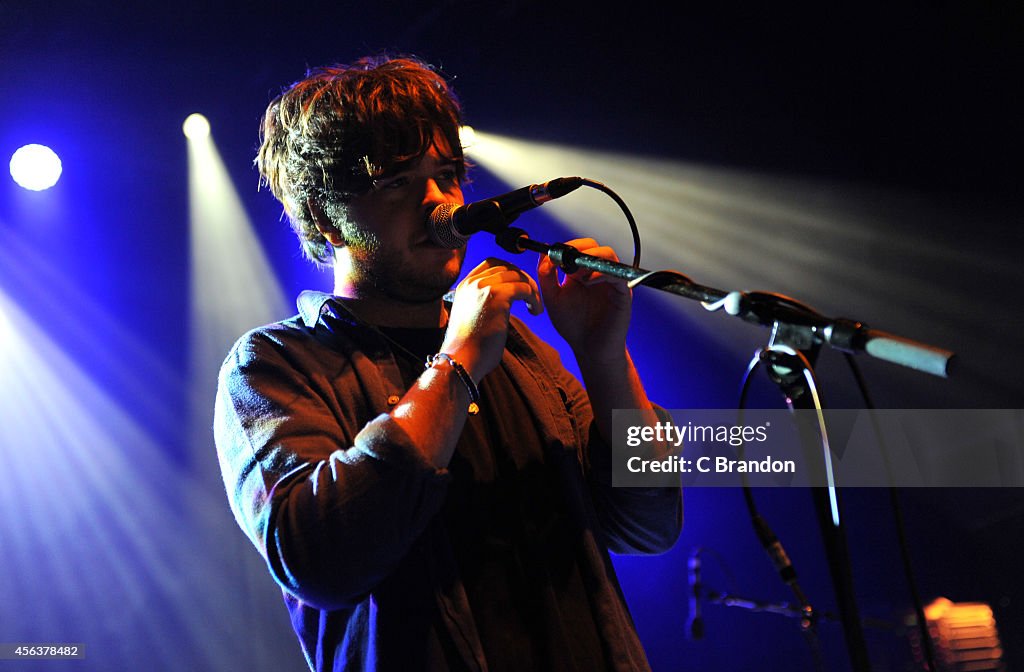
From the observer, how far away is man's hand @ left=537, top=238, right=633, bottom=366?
169cm

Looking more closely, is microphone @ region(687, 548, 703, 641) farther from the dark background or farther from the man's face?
the man's face

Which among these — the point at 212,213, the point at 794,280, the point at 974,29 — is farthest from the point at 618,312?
the point at 212,213

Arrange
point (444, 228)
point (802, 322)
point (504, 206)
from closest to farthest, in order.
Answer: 1. point (802, 322)
2. point (504, 206)
3. point (444, 228)

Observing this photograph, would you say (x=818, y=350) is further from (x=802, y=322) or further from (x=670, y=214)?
(x=670, y=214)

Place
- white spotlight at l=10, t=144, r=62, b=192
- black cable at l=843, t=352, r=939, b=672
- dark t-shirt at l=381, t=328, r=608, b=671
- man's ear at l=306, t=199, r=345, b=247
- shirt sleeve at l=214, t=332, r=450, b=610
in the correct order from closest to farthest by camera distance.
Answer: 1. black cable at l=843, t=352, r=939, b=672
2. shirt sleeve at l=214, t=332, r=450, b=610
3. dark t-shirt at l=381, t=328, r=608, b=671
4. man's ear at l=306, t=199, r=345, b=247
5. white spotlight at l=10, t=144, r=62, b=192

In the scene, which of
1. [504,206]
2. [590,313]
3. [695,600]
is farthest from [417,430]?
[695,600]

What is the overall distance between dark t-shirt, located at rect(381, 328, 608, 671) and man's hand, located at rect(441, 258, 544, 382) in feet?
0.67

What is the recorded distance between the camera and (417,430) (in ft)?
4.18

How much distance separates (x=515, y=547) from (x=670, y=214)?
331cm

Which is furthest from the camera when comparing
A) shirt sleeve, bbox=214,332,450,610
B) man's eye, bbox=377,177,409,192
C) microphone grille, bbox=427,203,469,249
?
man's eye, bbox=377,177,409,192

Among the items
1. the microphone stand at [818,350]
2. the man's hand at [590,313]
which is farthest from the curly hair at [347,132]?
the microphone stand at [818,350]

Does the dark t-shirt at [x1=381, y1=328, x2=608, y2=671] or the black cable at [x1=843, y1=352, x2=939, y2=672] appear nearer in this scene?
the black cable at [x1=843, y1=352, x2=939, y2=672]

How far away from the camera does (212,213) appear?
472 centimetres

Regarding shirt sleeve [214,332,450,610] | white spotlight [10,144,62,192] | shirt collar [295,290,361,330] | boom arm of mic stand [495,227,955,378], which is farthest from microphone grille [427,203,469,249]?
white spotlight [10,144,62,192]
